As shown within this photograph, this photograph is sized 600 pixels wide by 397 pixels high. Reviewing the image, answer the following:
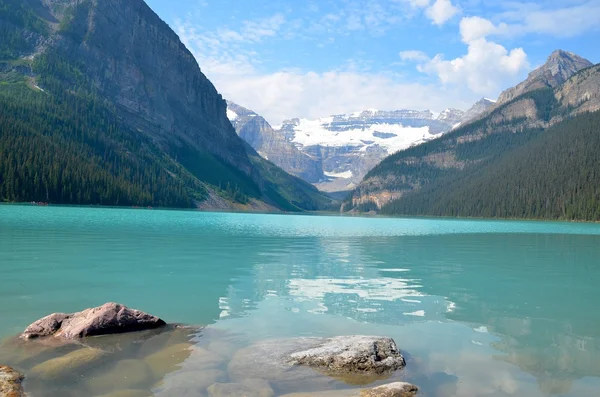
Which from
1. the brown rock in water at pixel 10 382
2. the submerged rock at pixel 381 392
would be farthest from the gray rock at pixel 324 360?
the brown rock in water at pixel 10 382

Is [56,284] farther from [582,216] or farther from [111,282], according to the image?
[582,216]

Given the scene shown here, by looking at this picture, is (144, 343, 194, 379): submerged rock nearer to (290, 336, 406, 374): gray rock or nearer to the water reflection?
(290, 336, 406, 374): gray rock

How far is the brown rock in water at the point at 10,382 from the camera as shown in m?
10.7

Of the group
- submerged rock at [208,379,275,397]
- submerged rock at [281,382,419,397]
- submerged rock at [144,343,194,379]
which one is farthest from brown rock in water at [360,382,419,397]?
submerged rock at [144,343,194,379]

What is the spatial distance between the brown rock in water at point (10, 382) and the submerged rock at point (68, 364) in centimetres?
53

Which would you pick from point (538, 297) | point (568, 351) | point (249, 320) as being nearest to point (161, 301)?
point (249, 320)

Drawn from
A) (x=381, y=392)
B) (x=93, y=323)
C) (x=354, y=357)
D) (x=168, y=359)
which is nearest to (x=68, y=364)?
(x=168, y=359)

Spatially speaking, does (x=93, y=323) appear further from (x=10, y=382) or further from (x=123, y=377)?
(x=10, y=382)

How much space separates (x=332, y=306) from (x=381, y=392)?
11.5 m

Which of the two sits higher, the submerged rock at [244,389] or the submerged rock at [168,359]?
the submerged rock at [244,389]

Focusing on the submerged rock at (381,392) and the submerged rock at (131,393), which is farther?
the submerged rock at (381,392)

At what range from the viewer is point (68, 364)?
1301 centimetres

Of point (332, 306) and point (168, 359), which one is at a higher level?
point (332, 306)

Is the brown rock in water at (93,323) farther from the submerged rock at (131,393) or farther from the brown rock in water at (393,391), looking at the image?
the brown rock in water at (393,391)
